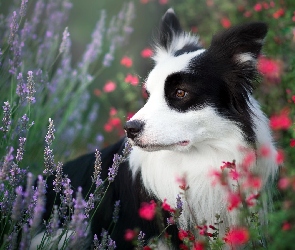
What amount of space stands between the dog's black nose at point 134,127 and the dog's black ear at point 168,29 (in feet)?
3.24

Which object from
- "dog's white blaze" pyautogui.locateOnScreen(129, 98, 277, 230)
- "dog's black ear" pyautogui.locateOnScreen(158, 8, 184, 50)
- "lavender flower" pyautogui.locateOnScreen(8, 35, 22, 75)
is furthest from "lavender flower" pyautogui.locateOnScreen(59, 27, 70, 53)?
"dog's white blaze" pyautogui.locateOnScreen(129, 98, 277, 230)

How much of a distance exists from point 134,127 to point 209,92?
57 cm

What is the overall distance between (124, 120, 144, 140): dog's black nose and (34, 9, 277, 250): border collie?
0.09ft

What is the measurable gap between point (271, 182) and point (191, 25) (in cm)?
445

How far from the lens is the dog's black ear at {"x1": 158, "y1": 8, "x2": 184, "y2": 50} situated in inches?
141

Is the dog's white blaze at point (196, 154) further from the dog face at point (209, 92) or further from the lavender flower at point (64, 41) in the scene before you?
the lavender flower at point (64, 41)

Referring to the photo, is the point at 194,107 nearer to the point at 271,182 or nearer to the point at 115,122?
the point at 271,182

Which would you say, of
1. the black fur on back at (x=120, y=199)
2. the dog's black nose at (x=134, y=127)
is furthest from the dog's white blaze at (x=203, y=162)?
the dog's black nose at (x=134, y=127)

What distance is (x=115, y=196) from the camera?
338 centimetres

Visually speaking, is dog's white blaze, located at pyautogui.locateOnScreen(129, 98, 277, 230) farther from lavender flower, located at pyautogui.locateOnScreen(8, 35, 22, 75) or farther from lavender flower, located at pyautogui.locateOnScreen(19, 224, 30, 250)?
lavender flower, located at pyautogui.locateOnScreen(19, 224, 30, 250)

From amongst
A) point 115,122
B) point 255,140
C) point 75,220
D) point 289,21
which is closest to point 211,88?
point 255,140

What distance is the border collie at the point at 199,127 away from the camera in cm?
294

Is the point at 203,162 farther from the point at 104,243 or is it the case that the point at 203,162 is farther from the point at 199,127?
the point at 104,243

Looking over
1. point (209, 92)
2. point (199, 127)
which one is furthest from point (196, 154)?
point (209, 92)
